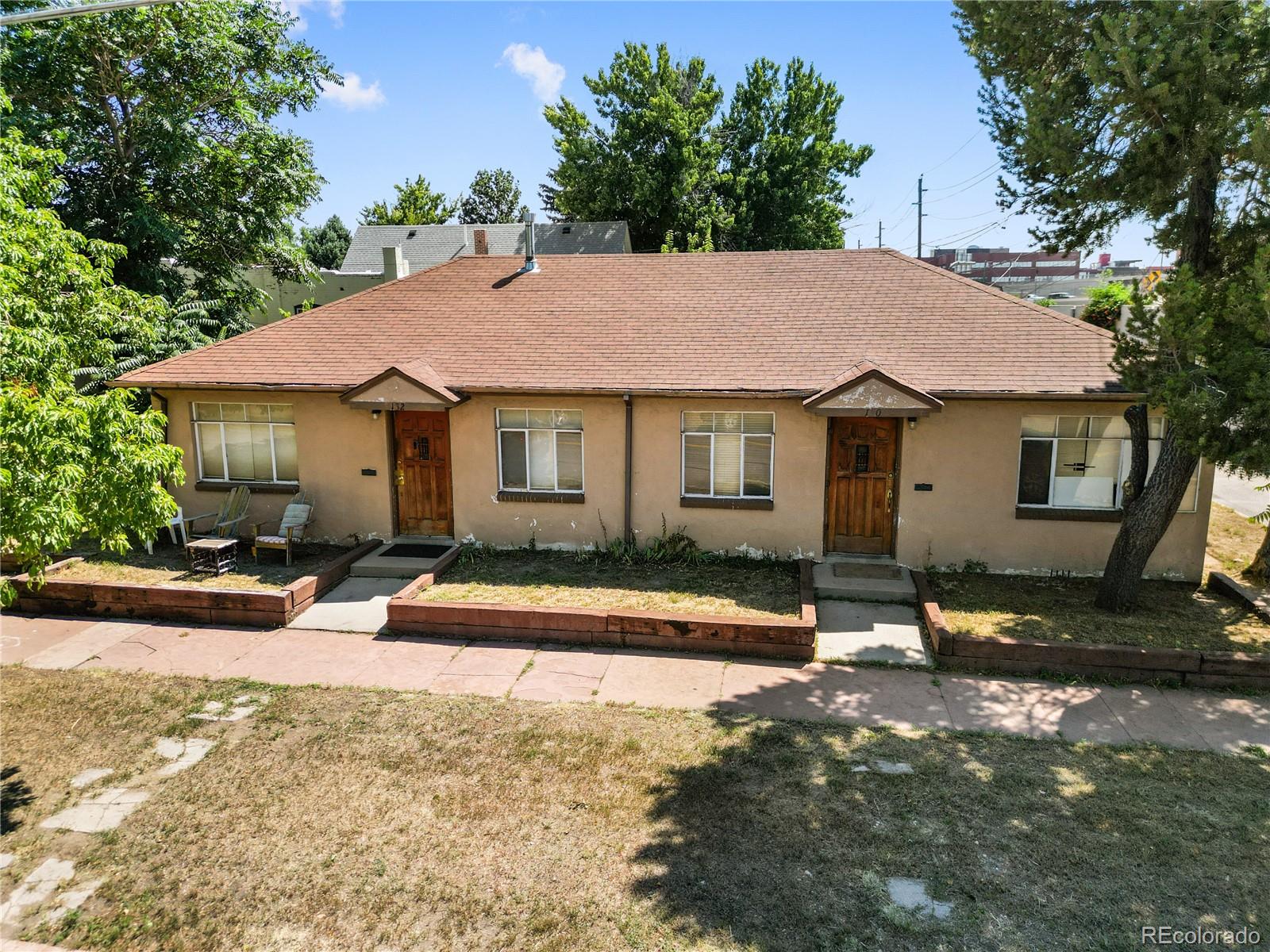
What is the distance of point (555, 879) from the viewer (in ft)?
18.3

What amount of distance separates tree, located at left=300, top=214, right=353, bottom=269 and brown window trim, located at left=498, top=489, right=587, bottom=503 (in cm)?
4822

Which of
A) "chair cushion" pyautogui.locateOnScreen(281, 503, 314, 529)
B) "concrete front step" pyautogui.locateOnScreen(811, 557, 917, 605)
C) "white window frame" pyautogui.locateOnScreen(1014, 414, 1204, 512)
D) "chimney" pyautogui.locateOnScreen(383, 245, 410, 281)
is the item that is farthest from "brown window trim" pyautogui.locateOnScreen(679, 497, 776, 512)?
"chimney" pyautogui.locateOnScreen(383, 245, 410, 281)

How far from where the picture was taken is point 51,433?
5.98m

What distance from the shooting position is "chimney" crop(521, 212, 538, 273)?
1596 cm

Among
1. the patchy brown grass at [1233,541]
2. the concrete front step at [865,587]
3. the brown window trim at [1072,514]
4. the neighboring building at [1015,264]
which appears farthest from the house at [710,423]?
the neighboring building at [1015,264]

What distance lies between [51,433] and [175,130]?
15.4 m

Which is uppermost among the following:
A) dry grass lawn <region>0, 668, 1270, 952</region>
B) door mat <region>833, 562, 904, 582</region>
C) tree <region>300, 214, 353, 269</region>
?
tree <region>300, 214, 353, 269</region>

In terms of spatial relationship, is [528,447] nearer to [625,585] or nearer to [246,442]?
[625,585]

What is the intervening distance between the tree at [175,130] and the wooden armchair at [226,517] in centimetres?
791

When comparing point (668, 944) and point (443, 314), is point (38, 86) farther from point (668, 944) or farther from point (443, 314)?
point (668, 944)

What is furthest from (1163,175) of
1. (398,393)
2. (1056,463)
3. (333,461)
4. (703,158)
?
(703,158)

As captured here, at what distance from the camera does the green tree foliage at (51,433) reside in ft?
19.2

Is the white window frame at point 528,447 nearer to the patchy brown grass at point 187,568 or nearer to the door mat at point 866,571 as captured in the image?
the patchy brown grass at point 187,568

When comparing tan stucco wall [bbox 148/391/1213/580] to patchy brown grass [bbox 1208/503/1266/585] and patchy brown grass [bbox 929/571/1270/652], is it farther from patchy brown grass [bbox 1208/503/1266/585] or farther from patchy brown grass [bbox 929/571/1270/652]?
patchy brown grass [bbox 1208/503/1266/585]
